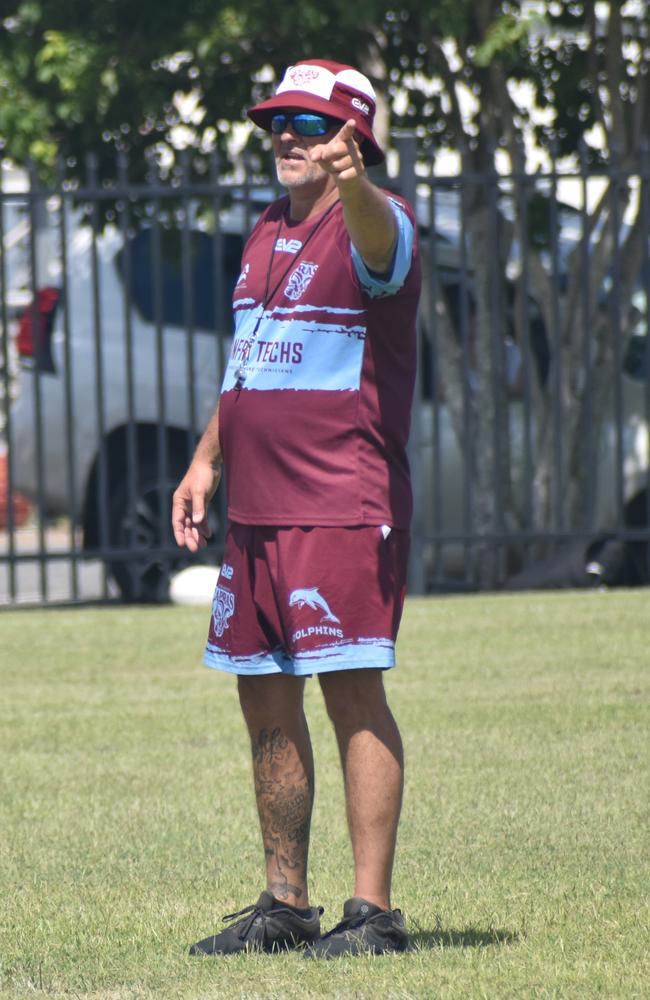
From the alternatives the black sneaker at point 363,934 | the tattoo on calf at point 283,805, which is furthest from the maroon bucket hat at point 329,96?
the black sneaker at point 363,934

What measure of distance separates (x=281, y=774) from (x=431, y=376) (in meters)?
7.29

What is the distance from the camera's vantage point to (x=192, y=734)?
20.0 feet

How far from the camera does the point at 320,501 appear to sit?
3.50m

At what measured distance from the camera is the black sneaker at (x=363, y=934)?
343cm

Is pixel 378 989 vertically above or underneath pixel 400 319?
underneath

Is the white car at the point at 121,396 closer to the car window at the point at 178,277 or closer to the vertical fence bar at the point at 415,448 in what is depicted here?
the car window at the point at 178,277

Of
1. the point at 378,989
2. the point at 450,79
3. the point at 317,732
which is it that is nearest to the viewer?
the point at 378,989

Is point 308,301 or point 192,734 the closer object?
point 308,301

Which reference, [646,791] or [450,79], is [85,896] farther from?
[450,79]

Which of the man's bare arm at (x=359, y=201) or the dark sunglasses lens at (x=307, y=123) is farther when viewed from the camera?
the dark sunglasses lens at (x=307, y=123)

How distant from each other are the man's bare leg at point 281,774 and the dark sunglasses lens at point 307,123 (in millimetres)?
1075

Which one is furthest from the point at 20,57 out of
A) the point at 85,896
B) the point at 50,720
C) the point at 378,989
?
the point at 378,989

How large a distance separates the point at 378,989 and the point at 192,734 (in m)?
2.94

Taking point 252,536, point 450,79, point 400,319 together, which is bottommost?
point 252,536
